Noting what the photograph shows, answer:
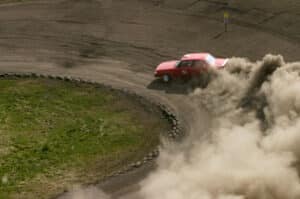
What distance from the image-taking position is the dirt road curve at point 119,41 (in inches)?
1405

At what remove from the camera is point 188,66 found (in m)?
33.3

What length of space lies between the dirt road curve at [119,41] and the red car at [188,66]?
3.51 feet

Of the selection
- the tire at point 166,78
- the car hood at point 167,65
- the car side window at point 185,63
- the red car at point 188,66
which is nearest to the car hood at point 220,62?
the red car at point 188,66

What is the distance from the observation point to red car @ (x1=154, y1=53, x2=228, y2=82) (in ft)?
108

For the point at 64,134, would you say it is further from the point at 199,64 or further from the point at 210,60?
the point at 210,60

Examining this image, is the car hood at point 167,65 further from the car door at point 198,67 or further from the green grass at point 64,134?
the green grass at point 64,134

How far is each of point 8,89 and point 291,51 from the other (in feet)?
65.4

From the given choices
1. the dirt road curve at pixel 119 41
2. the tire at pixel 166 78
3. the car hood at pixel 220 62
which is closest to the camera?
the car hood at pixel 220 62

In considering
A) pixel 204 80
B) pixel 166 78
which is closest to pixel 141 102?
pixel 166 78

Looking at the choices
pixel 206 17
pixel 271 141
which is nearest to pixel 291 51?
pixel 206 17

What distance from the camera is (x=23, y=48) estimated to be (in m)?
40.7

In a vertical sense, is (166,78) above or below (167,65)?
below

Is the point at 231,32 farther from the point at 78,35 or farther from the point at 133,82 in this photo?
the point at 78,35

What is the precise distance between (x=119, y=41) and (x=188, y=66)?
352 inches
